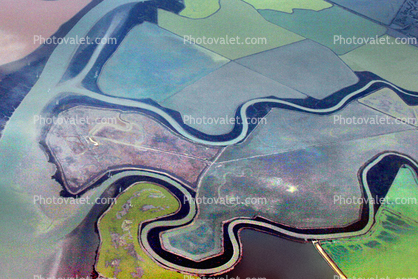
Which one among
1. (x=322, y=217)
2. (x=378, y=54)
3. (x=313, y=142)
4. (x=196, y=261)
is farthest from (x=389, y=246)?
(x=378, y=54)

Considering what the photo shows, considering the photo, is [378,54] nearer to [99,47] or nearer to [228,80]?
[228,80]

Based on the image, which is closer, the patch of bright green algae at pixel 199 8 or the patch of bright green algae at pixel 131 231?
the patch of bright green algae at pixel 131 231

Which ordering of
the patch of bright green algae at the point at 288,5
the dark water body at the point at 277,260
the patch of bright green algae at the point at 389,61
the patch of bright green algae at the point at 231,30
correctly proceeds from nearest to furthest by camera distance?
the dark water body at the point at 277,260 < the patch of bright green algae at the point at 389,61 < the patch of bright green algae at the point at 231,30 < the patch of bright green algae at the point at 288,5

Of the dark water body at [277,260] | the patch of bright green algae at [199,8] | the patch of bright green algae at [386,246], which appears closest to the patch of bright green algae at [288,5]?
the patch of bright green algae at [199,8]

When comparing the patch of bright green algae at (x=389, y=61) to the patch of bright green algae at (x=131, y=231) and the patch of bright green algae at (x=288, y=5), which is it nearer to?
the patch of bright green algae at (x=288, y=5)

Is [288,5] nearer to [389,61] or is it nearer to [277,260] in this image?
[389,61]

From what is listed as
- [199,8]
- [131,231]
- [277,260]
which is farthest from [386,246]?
[199,8]
